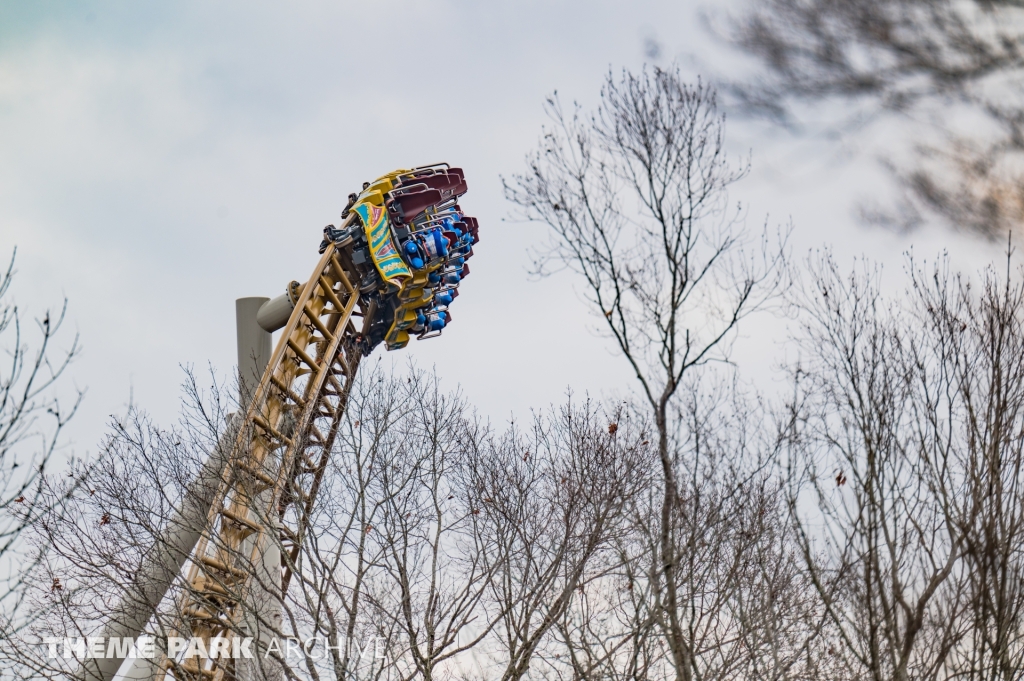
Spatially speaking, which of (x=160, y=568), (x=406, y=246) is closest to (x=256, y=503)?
(x=160, y=568)

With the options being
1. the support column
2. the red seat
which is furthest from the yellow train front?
the support column

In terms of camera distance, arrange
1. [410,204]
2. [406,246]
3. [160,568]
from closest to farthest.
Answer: [160,568] < [406,246] < [410,204]

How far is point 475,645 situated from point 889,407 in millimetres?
4608

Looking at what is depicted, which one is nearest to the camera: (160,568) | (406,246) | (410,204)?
(160,568)

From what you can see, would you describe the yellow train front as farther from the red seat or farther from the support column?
the support column

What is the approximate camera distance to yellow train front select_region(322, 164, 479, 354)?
45.6 ft

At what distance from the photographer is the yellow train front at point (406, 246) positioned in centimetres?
1391

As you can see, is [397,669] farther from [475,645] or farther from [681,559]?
[681,559]

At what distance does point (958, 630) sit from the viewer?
644 cm

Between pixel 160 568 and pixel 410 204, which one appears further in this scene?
pixel 410 204

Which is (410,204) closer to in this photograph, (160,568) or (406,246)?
(406,246)

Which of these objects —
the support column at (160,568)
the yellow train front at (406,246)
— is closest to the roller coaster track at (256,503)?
the support column at (160,568)

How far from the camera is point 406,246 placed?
45.8 feet

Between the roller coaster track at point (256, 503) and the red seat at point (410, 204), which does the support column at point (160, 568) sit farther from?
the red seat at point (410, 204)
